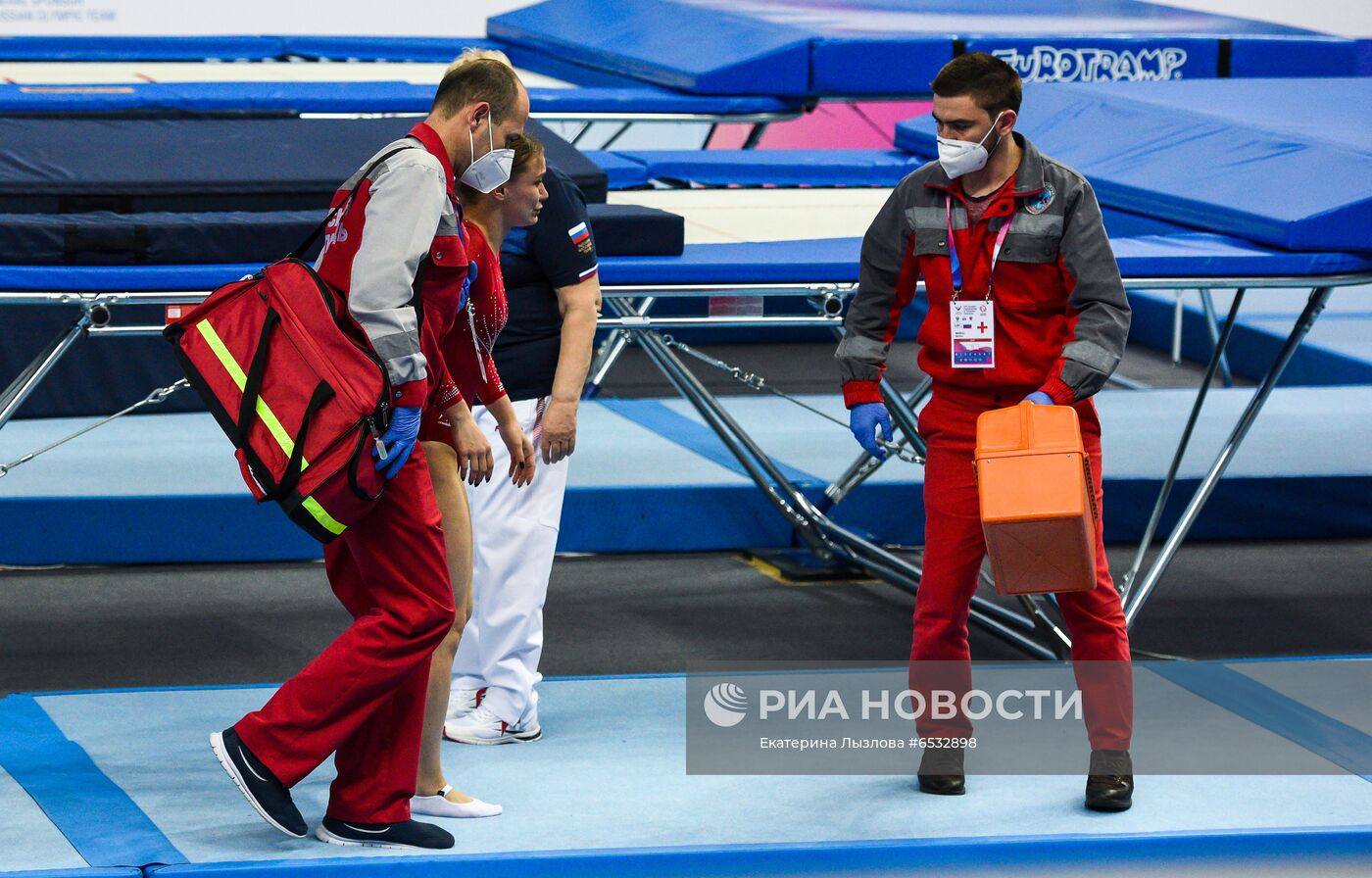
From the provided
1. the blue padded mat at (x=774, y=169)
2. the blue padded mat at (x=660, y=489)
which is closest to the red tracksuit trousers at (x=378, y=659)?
the blue padded mat at (x=660, y=489)

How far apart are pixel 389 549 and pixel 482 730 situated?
2.95 ft

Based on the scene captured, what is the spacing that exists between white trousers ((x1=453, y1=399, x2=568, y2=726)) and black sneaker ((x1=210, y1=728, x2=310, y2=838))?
76cm

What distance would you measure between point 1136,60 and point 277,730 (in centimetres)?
634

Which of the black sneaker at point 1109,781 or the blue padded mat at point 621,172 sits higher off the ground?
the blue padded mat at point 621,172

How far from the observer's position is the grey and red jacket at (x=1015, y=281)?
11.5 ft

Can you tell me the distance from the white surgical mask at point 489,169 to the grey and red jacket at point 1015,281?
82cm

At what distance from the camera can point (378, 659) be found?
10.3 feet

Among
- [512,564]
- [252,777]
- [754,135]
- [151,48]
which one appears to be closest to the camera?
[252,777]

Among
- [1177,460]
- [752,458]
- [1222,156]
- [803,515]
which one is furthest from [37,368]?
[1222,156]

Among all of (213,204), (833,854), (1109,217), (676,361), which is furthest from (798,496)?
(833,854)

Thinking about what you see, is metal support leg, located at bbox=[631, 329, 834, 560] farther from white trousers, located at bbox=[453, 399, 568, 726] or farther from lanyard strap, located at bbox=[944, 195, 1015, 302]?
lanyard strap, located at bbox=[944, 195, 1015, 302]

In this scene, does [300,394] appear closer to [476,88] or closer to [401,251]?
[401,251]

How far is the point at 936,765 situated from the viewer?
3.67 m

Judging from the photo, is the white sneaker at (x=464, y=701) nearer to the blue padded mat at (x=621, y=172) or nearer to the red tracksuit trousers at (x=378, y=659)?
the red tracksuit trousers at (x=378, y=659)
